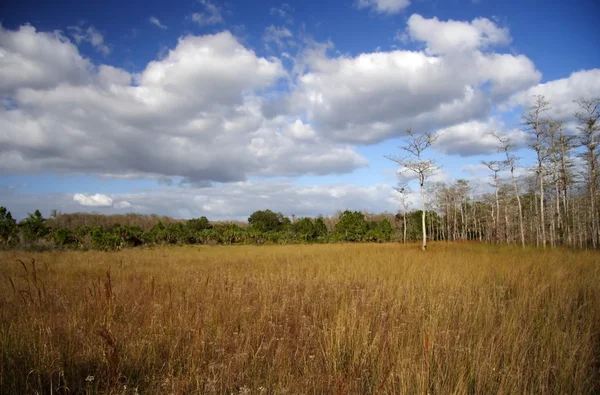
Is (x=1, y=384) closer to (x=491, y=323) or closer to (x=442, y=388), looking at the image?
(x=442, y=388)

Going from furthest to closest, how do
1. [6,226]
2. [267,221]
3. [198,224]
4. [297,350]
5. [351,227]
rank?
[267,221] → [351,227] → [198,224] → [6,226] → [297,350]

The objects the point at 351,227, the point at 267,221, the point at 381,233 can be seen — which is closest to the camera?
the point at 351,227

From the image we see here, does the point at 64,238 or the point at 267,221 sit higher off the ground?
the point at 267,221

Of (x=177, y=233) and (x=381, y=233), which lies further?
(x=381, y=233)

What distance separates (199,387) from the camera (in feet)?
8.69

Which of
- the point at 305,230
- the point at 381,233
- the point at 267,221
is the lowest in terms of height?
the point at 381,233

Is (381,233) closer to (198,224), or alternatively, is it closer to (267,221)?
(267,221)

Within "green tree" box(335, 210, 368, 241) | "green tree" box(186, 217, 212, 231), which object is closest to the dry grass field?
"green tree" box(186, 217, 212, 231)

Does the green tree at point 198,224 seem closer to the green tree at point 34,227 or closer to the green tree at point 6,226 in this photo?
the green tree at point 34,227

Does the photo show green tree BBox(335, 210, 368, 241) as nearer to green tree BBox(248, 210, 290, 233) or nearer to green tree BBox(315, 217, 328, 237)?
green tree BBox(315, 217, 328, 237)

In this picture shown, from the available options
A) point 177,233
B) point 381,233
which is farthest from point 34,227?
point 381,233

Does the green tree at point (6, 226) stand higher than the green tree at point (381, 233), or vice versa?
the green tree at point (6, 226)

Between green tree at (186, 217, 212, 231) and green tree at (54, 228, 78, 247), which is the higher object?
green tree at (186, 217, 212, 231)

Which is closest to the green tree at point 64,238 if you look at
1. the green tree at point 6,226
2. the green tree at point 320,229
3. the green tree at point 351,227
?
the green tree at point 6,226
